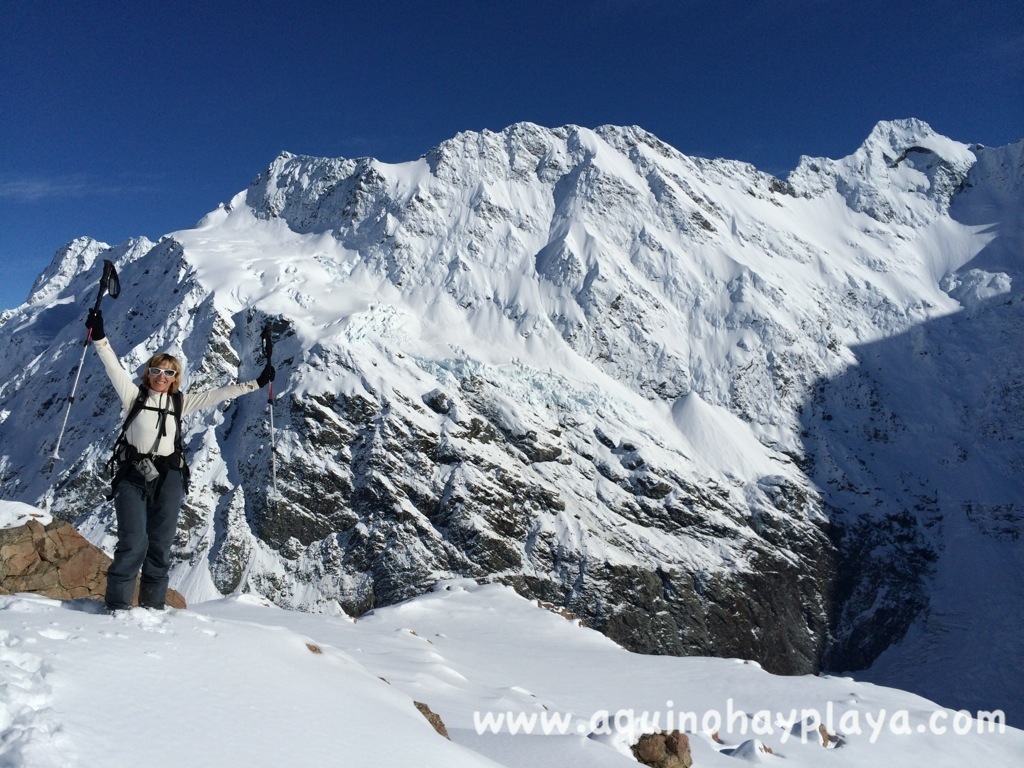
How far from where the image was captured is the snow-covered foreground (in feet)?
17.6

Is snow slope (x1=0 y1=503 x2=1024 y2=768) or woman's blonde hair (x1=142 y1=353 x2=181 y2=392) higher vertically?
woman's blonde hair (x1=142 y1=353 x2=181 y2=392)

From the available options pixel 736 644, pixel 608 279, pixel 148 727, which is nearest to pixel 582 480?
pixel 736 644

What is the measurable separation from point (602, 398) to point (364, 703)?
102 meters

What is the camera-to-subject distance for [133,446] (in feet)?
27.6

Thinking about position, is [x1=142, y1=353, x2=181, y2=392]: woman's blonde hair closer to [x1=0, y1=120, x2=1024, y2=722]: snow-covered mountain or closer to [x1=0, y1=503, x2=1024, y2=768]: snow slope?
[x1=0, y1=503, x2=1024, y2=768]: snow slope

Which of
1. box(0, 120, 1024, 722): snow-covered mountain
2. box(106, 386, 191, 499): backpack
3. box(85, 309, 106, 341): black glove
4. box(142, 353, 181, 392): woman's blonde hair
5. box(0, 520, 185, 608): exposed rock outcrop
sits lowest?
box(0, 520, 185, 608): exposed rock outcrop

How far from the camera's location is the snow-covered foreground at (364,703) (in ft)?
17.6

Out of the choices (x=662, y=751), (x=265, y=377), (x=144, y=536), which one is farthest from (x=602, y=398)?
(x=144, y=536)

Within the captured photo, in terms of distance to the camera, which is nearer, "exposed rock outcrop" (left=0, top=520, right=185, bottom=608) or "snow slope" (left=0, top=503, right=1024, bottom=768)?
"snow slope" (left=0, top=503, right=1024, bottom=768)

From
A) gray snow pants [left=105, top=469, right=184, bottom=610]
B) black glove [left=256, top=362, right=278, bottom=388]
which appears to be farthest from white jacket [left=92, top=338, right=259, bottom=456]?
black glove [left=256, top=362, right=278, bottom=388]

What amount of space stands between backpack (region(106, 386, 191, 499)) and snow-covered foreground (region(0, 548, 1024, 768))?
1640 mm

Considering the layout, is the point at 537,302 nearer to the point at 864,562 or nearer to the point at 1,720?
the point at 864,562

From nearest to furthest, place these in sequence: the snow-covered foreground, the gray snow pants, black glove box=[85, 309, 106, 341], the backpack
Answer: the snow-covered foreground < the gray snow pants < the backpack < black glove box=[85, 309, 106, 341]

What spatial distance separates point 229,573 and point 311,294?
45628 millimetres
